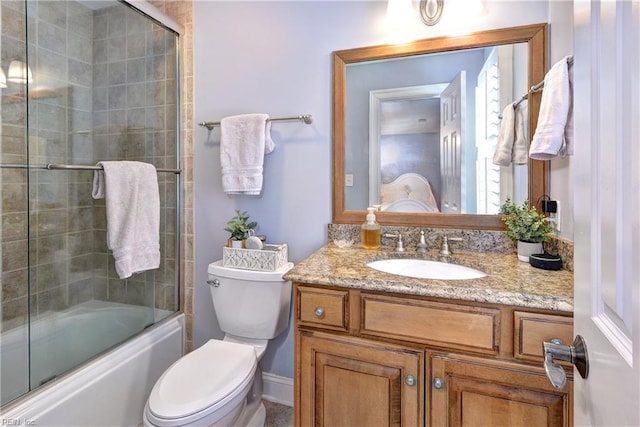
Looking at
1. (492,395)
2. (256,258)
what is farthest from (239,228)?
(492,395)

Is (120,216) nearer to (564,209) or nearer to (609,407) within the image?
(609,407)

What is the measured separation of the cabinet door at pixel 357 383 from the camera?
0.97 meters

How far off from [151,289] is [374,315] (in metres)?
1.44

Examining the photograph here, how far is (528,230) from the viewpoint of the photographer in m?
1.22

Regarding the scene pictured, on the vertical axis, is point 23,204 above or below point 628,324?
above

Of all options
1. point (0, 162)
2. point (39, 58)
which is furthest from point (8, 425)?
point (39, 58)

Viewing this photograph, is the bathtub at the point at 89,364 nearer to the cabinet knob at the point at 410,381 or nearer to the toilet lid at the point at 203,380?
the toilet lid at the point at 203,380

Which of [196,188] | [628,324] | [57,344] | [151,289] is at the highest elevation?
[196,188]

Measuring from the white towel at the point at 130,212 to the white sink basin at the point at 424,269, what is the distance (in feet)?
3.63

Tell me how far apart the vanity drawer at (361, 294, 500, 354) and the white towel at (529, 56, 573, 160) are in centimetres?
60

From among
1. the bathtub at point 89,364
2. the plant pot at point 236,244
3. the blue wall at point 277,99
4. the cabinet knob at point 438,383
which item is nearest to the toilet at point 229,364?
the plant pot at point 236,244

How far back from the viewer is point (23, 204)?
1.56 meters

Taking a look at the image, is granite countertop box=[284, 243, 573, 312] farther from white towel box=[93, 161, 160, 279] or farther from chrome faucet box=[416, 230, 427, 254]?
white towel box=[93, 161, 160, 279]

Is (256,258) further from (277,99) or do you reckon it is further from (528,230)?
(528,230)
